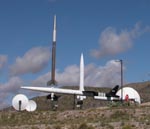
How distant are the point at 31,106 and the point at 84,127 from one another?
36626 millimetres

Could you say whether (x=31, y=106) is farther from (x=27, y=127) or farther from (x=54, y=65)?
(x=27, y=127)

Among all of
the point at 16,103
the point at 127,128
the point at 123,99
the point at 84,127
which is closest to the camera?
the point at 127,128

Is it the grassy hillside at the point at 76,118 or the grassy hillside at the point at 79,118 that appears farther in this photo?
the grassy hillside at the point at 76,118

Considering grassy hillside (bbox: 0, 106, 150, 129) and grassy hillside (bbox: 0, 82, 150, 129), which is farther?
grassy hillside (bbox: 0, 106, 150, 129)

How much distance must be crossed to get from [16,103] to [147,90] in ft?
366

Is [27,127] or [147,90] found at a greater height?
[147,90]

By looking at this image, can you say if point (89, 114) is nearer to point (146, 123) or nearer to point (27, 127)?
point (27, 127)

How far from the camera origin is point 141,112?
56844 mm

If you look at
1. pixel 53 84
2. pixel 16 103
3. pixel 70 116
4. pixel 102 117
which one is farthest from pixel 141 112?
pixel 53 84

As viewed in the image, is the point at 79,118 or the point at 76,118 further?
the point at 76,118

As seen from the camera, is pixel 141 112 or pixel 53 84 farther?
pixel 53 84

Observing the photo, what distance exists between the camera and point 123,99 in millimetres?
83938

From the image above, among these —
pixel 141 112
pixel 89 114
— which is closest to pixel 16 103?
pixel 89 114

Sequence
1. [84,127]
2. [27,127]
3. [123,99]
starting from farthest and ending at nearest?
[123,99]
[27,127]
[84,127]
